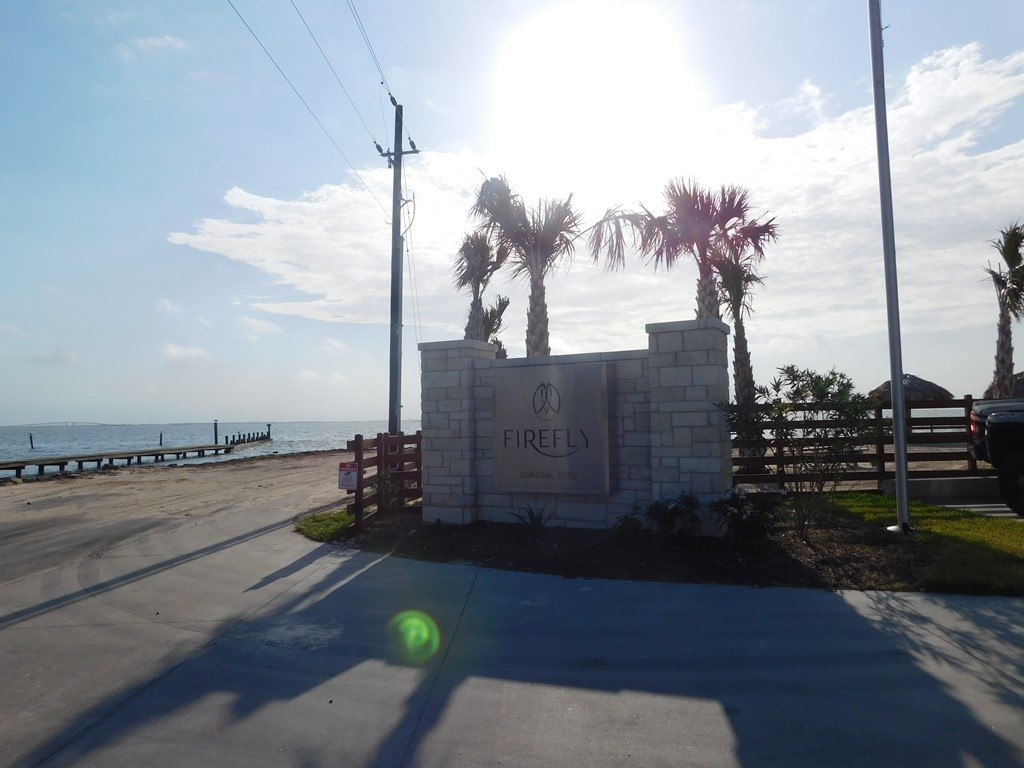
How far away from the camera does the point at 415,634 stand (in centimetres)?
590

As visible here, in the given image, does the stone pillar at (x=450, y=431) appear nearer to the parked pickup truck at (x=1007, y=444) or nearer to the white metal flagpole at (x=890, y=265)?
the white metal flagpole at (x=890, y=265)

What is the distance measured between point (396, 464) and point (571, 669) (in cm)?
751

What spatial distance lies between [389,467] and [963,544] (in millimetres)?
7964

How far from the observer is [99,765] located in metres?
3.88

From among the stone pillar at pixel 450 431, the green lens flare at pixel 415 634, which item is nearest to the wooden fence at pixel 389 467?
the stone pillar at pixel 450 431

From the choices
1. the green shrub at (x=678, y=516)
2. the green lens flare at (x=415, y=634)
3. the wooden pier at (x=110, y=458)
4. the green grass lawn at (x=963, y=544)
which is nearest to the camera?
the green lens flare at (x=415, y=634)

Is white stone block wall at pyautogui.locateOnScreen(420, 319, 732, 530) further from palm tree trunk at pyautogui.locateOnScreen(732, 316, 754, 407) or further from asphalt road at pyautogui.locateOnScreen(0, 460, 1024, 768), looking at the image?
palm tree trunk at pyautogui.locateOnScreen(732, 316, 754, 407)

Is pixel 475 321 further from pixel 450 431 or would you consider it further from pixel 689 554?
pixel 689 554

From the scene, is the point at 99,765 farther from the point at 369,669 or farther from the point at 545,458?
the point at 545,458

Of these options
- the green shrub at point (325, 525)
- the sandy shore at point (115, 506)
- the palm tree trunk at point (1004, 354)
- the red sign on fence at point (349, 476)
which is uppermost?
the palm tree trunk at point (1004, 354)

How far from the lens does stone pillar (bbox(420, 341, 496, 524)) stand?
10227 mm

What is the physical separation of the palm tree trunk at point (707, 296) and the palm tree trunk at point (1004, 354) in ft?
29.3

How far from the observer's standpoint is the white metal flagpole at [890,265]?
8805 millimetres

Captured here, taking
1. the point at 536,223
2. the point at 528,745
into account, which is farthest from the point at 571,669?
the point at 536,223
